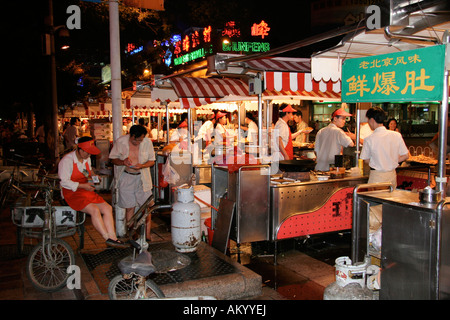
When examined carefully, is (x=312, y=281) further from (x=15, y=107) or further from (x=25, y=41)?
(x=15, y=107)

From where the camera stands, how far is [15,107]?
31.4m

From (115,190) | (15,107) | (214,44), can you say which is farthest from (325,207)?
(15,107)

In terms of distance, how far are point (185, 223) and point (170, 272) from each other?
84cm

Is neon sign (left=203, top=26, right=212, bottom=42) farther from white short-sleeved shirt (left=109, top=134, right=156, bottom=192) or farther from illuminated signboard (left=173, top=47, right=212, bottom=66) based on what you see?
white short-sleeved shirt (left=109, top=134, right=156, bottom=192)

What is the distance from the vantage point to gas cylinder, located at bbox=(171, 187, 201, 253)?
566 cm

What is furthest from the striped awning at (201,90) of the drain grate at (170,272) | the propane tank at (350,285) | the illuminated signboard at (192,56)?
the illuminated signboard at (192,56)

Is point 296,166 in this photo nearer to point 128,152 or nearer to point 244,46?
point 128,152

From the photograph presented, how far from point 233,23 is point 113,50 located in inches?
601

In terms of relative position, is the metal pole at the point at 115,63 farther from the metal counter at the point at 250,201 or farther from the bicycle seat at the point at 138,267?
the bicycle seat at the point at 138,267

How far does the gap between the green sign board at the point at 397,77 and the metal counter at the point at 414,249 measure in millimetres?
1019

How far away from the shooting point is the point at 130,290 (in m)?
3.98

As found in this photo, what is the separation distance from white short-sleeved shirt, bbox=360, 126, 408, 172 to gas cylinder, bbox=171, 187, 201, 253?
9.10ft

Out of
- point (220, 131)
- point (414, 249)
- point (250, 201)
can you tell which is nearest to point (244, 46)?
point (220, 131)

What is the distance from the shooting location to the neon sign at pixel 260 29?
89.1 ft
